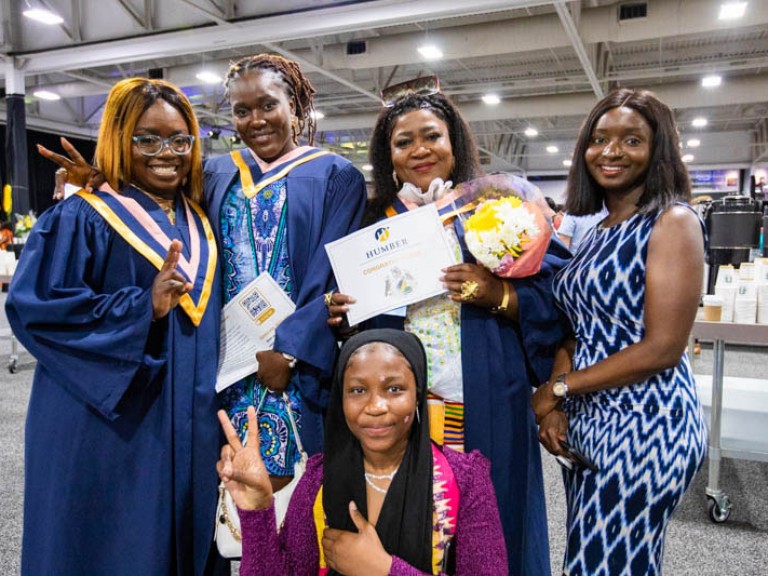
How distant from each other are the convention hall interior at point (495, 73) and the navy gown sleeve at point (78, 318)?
84 cm

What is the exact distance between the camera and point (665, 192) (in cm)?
154

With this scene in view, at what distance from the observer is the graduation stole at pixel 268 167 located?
1.86 meters

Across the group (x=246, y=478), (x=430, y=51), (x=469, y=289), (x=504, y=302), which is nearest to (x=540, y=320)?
(x=504, y=302)

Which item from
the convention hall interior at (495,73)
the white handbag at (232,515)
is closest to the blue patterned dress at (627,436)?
the white handbag at (232,515)

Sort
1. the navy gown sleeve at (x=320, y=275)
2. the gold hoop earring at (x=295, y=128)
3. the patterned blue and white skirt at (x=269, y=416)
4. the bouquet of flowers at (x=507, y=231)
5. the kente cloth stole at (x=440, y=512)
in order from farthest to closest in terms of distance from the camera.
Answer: the gold hoop earring at (x=295, y=128) → the patterned blue and white skirt at (x=269, y=416) → the navy gown sleeve at (x=320, y=275) → the bouquet of flowers at (x=507, y=231) → the kente cloth stole at (x=440, y=512)

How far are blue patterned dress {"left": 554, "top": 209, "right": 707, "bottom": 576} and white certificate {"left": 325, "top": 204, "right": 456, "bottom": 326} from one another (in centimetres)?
37

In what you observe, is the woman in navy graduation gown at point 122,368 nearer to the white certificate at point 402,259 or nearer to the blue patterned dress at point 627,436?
the white certificate at point 402,259

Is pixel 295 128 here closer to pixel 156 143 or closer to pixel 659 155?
pixel 156 143

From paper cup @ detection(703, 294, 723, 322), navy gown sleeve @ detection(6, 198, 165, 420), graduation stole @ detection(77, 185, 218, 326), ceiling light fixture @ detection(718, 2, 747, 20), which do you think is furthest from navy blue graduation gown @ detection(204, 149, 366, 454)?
ceiling light fixture @ detection(718, 2, 747, 20)

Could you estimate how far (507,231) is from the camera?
157cm

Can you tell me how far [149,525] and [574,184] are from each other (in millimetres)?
1426

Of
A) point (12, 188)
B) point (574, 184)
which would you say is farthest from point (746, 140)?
point (574, 184)

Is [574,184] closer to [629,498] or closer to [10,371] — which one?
[629,498]

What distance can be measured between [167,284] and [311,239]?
42 centimetres
